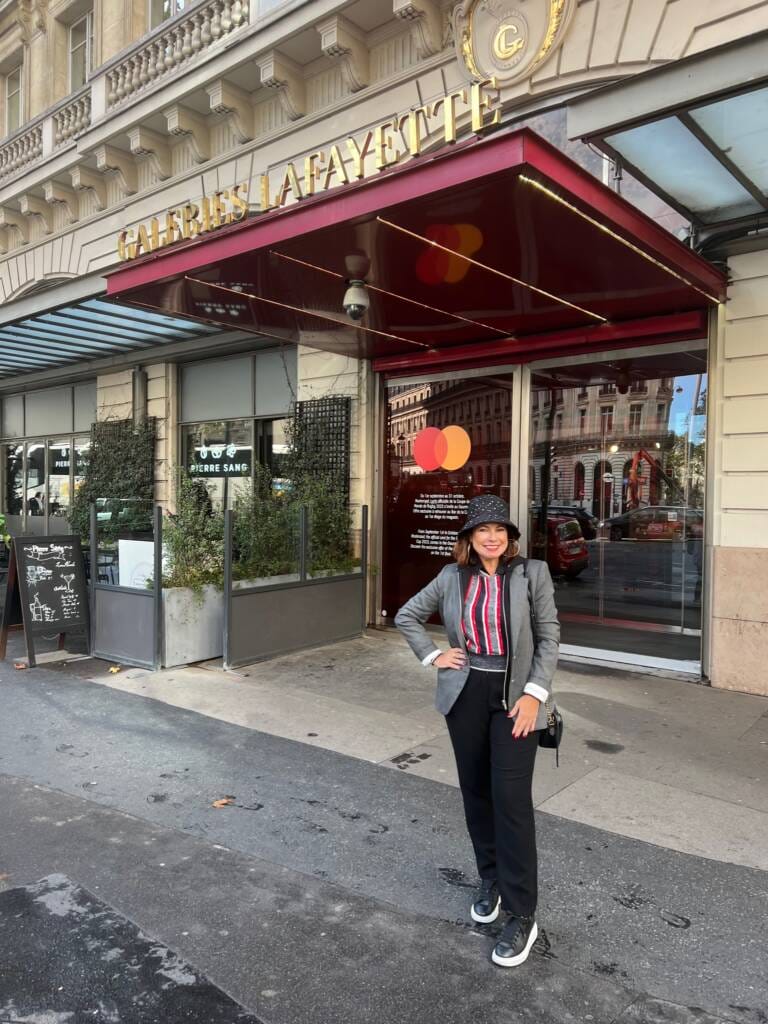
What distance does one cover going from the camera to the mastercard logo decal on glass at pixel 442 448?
8688 mm

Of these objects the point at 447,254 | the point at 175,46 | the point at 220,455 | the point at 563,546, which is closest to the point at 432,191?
the point at 447,254

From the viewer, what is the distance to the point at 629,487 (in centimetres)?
754

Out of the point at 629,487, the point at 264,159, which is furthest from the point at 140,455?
the point at 629,487

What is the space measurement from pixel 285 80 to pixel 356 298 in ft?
16.4

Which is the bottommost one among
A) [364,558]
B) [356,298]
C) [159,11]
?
[364,558]

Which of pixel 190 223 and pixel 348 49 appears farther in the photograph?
pixel 348 49

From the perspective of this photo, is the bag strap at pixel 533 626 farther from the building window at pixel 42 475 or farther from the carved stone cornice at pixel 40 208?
the carved stone cornice at pixel 40 208

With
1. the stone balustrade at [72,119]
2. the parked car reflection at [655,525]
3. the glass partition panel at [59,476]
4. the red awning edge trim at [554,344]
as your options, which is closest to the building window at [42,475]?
the glass partition panel at [59,476]

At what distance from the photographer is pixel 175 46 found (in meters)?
11.1

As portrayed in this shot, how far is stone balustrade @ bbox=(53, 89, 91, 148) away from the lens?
12957 millimetres

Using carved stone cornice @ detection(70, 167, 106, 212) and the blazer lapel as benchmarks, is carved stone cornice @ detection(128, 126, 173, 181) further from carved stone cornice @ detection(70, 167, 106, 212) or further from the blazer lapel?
the blazer lapel

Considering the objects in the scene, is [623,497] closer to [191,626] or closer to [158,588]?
[191,626]

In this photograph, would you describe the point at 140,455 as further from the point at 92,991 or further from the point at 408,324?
the point at 92,991

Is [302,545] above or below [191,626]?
above
